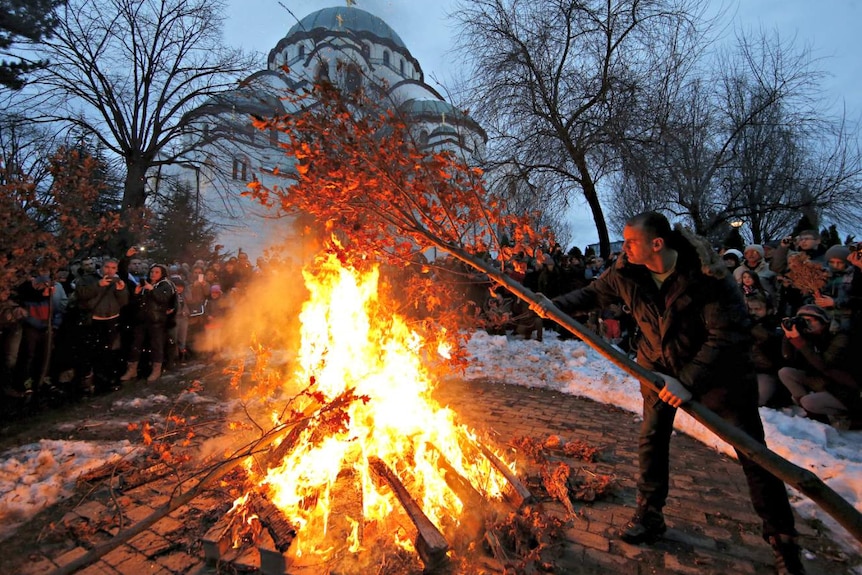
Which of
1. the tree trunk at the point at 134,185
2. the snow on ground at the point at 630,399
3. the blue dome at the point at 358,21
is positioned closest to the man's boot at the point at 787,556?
the snow on ground at the point at 630,399

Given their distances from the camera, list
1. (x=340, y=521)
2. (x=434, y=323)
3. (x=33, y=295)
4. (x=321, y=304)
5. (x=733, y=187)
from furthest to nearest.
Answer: (x=733, y=187)
(x=33, y=295)
(x=321, y=304)
(x=434, y=323)
(x=340, y=521)

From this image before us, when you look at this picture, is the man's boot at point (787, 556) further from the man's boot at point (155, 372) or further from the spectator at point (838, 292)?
the man's boot at point (155, 372)

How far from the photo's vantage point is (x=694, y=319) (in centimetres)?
310

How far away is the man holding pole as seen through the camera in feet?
9.49

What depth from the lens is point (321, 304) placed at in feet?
18.2

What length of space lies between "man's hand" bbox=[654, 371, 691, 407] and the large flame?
1740 millimetres

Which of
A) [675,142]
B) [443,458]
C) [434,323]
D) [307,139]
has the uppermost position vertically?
[675,142]

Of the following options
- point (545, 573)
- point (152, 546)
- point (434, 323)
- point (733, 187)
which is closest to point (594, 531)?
point (545, 573)

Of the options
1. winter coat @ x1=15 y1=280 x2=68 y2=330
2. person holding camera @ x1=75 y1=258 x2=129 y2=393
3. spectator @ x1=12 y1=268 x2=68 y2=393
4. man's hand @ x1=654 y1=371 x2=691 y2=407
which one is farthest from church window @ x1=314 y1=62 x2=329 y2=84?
person holding camera @ x1=75 y1=258 x2=129 y2=393

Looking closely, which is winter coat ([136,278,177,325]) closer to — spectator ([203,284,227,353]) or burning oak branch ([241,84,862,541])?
spectator ([203,284,227,353])

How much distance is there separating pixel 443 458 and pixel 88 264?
9.11 metres

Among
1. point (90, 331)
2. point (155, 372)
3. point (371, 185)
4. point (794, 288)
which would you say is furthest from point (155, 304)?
point (794, 288)

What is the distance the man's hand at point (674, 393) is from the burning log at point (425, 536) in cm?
177

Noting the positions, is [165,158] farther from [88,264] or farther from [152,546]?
[152,546]
